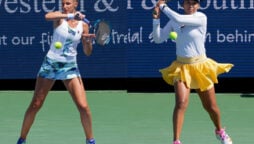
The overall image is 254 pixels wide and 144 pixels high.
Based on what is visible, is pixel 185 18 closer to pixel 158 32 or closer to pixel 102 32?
pixel 158 32

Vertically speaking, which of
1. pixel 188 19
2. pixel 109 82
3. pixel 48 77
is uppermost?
pixel 188 19

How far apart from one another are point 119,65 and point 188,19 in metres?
6.05

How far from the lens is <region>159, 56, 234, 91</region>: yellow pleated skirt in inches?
356

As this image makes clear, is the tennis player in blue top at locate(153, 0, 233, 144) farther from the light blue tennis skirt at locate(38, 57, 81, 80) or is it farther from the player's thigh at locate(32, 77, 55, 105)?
the player's thigh at locate(32, 77, 55, 105)

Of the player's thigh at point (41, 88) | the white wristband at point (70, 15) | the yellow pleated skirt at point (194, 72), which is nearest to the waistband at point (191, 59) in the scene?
the yellow pleated skirt at point (194, 72)

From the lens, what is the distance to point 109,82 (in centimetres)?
1516

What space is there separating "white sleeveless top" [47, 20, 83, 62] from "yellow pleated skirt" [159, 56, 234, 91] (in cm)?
103

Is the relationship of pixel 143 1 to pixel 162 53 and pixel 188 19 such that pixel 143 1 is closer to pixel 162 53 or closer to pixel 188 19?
pixel 162 53

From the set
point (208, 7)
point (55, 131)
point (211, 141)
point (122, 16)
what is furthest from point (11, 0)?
point (211, 141)

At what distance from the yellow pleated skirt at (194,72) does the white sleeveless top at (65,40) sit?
1.03m

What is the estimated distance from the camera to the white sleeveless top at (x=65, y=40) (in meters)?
8.84

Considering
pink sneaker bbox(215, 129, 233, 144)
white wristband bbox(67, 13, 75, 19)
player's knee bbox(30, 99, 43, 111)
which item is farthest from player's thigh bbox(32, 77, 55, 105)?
pink sneaker bbox(215, 129, 233, 144)

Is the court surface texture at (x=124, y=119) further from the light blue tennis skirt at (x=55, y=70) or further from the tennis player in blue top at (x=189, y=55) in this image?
the light blue tennis skirt at (x=55, y=70)

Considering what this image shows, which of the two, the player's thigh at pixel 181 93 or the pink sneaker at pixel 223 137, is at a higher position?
the player's thigh at pixel 181 93
